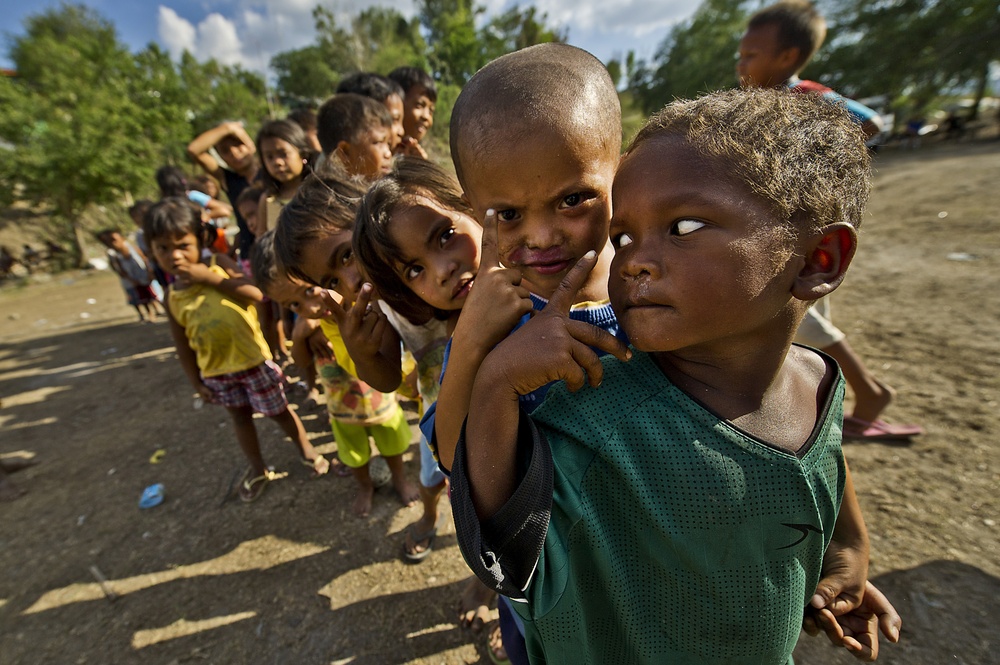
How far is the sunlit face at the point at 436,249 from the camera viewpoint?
125cm

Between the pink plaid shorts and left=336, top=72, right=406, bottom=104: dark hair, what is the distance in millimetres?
2078

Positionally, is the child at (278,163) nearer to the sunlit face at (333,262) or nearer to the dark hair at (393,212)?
the sunlit face at (333,262)

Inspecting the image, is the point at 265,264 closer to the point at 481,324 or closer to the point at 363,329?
the point at 363,329

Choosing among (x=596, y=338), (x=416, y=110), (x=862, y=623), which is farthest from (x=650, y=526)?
(x=416, y=110)

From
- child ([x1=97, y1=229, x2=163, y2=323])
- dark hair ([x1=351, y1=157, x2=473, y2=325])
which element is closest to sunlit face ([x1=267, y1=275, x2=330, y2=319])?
dark hair ([x1=351, y1=157, x2=473, y2=325])

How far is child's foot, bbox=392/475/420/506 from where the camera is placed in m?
2.78

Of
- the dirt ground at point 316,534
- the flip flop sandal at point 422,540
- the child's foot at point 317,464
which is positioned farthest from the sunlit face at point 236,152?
the flip flop sandal at point 422,540

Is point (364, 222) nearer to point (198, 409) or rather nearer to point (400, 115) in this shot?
point (400, 115)

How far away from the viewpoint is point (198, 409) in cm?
441

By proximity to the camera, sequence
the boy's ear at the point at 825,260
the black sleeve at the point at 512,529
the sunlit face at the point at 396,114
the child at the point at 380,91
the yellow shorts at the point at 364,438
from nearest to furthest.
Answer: the black sleeve at the point at 512,529 < the boy's ear at the point at 825,260 < the yellow shorts at the point at 364,438 < the sunlit face at the point at 396,114 < the child at the point at 380,91

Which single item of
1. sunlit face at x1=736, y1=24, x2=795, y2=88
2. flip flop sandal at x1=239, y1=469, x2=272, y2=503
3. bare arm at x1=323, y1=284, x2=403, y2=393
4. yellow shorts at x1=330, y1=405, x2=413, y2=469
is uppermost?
sunlit face at x1=736, y1=24, x2=795, y2=88

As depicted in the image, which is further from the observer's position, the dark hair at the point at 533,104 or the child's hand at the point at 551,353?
the dark hair at the point at 533,104

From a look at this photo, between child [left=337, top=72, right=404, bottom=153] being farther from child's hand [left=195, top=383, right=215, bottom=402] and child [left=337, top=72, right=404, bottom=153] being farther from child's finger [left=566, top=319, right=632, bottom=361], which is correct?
child's finger [left=566, top=319, right=632, bottom=361]

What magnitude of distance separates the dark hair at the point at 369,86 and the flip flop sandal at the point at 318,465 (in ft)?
8.69
